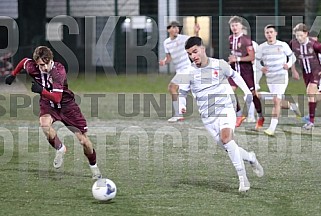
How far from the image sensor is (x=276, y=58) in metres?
15.0

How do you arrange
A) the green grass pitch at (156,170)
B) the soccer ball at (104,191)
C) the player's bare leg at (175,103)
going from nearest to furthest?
the green grass pitch at (156,170) → the soccer ball at (104,191) → the player's bare leg at (175,103)

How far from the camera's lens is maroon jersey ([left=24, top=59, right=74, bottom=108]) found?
9773mm

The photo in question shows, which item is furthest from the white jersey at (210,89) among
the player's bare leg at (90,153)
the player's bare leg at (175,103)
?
the player's bare leg at (175,103)

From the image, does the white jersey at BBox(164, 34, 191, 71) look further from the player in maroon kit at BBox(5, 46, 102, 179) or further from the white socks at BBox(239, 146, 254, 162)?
the white socks at BBox(239, 146, 254, 162)

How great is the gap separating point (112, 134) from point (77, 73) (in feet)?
36.5

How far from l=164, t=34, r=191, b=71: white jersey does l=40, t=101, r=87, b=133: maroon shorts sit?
21.1ft

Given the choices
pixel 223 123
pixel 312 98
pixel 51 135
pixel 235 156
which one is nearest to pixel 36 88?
pixel 51 135

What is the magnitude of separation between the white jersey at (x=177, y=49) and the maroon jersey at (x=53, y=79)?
6401 millimetres

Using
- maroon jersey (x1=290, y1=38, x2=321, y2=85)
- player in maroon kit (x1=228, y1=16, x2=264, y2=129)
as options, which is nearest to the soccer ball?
player in maroon kit (x1=228, y1=16, x2=264, y2=129)

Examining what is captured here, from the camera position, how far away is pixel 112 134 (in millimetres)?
13758

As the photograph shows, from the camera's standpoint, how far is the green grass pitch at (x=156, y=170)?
8.30 meters

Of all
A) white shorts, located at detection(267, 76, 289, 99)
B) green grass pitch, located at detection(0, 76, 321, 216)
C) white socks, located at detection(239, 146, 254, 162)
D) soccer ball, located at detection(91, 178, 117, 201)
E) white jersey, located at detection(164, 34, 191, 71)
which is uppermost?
white jersey, located at detection(164, 34, 191, 71)

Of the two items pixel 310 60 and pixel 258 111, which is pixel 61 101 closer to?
pixel 258 111

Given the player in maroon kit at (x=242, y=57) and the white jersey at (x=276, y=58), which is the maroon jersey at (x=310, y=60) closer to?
the white jersey at (x=276, y=58)
